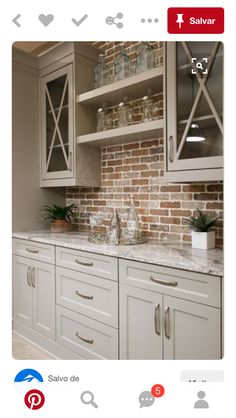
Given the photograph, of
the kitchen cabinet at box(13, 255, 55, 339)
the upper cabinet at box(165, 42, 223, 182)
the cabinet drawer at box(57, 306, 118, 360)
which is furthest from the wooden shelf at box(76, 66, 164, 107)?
the cabinet drawer at box(57, 306, 118, 360)

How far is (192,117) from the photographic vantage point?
4.17 ft

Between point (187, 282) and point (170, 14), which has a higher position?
point (170, 14)

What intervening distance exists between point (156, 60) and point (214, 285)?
4.36ft

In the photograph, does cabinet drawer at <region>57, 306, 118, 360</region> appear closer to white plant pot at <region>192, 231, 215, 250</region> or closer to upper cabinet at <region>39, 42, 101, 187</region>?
white plant pot at <region>192, 231, 215, 250</region>

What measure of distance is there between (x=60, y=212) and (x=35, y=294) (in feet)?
2.02

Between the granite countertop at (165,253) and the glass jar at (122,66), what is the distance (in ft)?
3.34

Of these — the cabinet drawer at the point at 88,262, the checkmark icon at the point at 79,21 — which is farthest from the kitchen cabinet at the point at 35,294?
the checkmark icon at the point at 79,21

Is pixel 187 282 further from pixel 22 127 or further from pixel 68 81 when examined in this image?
pixel 22 127
